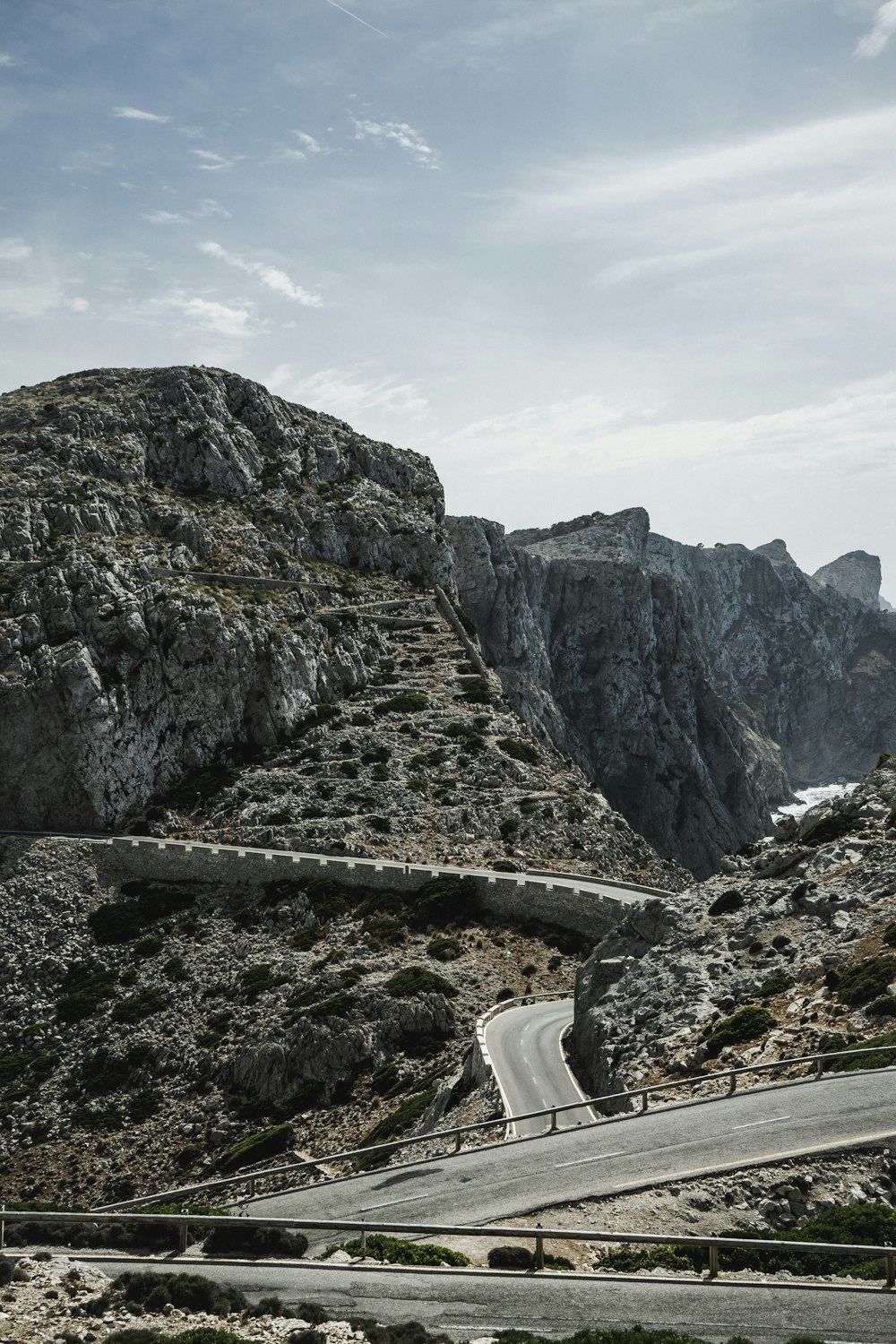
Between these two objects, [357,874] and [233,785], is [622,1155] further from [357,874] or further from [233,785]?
[233,785]

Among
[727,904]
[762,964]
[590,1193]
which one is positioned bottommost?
[590,1193]

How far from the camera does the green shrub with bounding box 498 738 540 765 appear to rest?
3735 inches

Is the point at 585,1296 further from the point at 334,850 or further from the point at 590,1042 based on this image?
the point at 334,850

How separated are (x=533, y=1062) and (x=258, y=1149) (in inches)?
585

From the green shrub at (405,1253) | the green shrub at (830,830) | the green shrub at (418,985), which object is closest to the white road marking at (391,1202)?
the green shrub at (405,1253)

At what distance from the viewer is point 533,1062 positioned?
4494 cm

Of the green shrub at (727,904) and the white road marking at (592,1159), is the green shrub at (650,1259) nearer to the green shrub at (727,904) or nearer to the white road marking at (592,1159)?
the white road marking at (592,1159)

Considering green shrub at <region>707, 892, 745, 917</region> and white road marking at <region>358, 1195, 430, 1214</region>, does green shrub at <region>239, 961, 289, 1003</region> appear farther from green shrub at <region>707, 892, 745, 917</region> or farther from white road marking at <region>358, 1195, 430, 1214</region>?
white road marking at <region>358, 1195, 430, 1214</region>

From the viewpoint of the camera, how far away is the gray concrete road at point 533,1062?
37812mm

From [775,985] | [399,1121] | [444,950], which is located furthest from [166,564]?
[775,985]

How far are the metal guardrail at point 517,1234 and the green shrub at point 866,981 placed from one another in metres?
13.9

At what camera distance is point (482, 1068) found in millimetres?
43906

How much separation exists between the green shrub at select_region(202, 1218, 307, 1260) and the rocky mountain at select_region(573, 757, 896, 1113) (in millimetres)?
15915

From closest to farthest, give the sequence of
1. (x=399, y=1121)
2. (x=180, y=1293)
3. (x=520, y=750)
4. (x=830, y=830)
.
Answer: (x=180, y=1293)
(x=399, y=1121)
(x=830, y=830)
(x=520, y=750)
